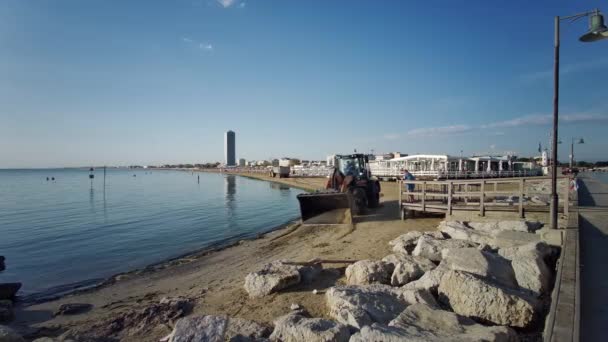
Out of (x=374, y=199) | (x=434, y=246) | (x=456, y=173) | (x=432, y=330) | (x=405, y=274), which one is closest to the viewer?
(x=432, y=330)

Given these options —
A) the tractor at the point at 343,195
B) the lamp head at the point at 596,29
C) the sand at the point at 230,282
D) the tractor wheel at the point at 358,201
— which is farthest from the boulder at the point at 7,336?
the tractor wheel at the point at 358,201

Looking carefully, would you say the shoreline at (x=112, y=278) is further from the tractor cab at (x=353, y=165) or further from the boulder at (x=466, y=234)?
the boulder at (x=466, y=234)

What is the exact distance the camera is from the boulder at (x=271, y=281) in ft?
19.0

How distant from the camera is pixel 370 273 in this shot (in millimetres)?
5609

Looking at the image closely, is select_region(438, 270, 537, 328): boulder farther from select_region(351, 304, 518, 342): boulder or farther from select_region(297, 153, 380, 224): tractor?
select_region(297, 153, 380, 224): tractor

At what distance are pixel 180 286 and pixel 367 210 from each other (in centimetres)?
999

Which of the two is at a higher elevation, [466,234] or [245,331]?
[466,234]

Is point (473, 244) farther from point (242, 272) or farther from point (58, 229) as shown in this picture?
point (58, 229)

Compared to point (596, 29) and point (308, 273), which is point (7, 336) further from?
point (596, 29)

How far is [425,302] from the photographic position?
412 cm

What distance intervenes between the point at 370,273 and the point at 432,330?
2.37m

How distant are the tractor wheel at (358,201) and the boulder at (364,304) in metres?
9.56

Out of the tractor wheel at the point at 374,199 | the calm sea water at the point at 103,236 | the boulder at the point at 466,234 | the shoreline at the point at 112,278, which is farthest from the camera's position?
the tractor wheel at the point at 374,199

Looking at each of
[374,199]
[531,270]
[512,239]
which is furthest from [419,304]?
[374,199]
